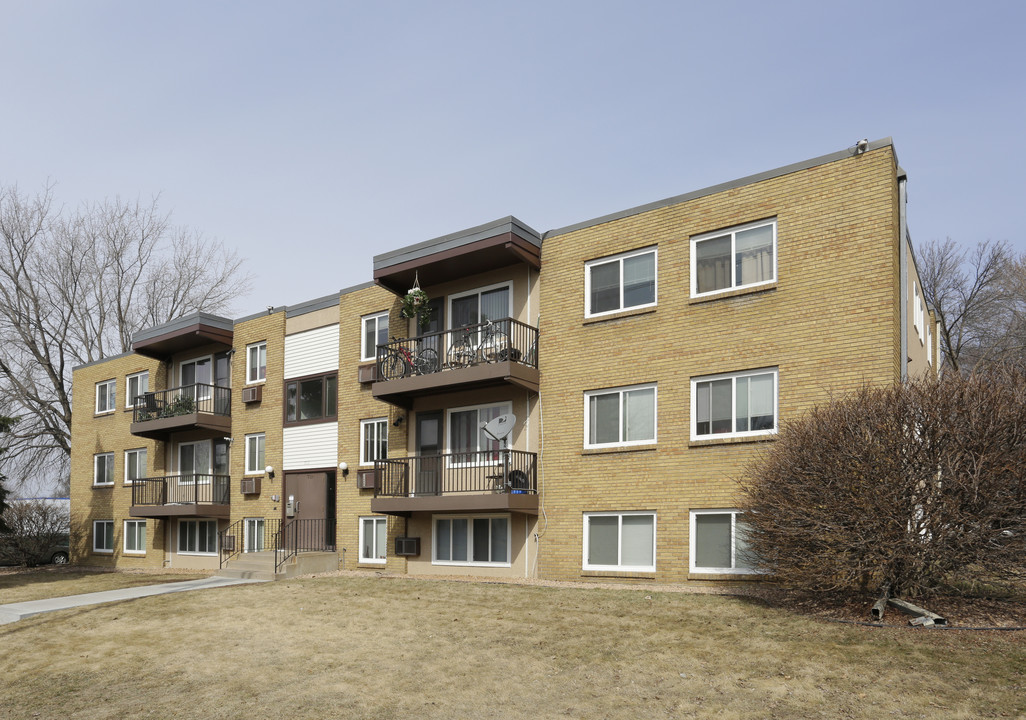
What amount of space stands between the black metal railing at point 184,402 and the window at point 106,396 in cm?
319

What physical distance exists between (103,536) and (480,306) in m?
21.1

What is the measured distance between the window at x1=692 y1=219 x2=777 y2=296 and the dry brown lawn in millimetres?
6201

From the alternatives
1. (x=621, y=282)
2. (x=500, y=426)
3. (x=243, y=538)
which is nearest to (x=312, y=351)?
(x=243, y=538)

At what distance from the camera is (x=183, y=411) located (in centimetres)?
2847

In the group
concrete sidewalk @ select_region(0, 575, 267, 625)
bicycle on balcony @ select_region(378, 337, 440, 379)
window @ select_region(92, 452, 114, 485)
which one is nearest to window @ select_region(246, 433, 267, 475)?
concrete sidewalk @ select_region(0, 575, 267, 625)

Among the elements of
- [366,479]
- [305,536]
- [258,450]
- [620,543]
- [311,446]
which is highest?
Result: [311,446]

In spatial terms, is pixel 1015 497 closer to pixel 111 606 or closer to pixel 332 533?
pixel 111 606

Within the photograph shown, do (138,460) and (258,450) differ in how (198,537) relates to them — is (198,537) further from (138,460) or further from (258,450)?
(138,460)

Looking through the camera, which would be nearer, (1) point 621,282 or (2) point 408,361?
(1) point 621,282

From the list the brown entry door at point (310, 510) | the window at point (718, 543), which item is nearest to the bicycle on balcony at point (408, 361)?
the brown entry door at point (310, 510)

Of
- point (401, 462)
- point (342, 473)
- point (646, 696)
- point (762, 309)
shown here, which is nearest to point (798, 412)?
point (762, 309)

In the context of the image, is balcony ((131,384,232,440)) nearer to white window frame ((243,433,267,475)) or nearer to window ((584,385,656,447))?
white window frame ((243,433,267,475))

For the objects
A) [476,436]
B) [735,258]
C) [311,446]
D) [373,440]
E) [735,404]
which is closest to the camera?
[735,404]

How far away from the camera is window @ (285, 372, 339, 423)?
24.6 metres
